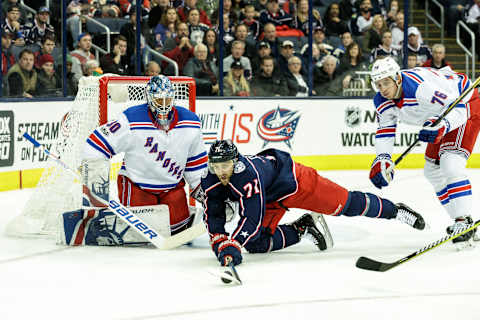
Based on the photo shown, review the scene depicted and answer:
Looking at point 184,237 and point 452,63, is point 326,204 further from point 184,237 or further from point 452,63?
point 452,63

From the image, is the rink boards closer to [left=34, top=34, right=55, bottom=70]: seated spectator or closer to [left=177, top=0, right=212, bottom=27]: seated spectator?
[left=177, top=0, right=212, bottom=27]: seated spectator

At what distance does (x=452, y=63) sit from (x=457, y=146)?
5891 millimetres

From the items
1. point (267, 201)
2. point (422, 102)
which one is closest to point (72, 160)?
point (267, 201)

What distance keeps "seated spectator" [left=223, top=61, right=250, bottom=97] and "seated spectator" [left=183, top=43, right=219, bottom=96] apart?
0.38ft

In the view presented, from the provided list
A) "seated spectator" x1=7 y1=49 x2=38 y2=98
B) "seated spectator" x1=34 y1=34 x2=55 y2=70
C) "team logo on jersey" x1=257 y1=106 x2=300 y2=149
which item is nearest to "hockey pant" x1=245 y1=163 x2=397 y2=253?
"seated spectator" x1=7 y1=49 x2=38 y2=98

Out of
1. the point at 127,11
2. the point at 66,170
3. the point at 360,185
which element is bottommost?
the point at 360,185

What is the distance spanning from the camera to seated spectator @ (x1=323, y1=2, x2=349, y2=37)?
927 cm

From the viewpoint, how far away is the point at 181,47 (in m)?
8.60

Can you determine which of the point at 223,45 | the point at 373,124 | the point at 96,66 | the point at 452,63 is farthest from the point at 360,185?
the point at 452,63

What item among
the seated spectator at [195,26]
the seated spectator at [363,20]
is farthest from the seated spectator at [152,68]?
the seated spectator at [363,20]

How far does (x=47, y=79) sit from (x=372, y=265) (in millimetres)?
4588

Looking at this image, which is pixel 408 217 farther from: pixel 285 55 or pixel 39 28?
pixel 285 55

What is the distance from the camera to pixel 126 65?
8.39m

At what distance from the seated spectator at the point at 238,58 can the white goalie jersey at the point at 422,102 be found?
4063 millimetres
